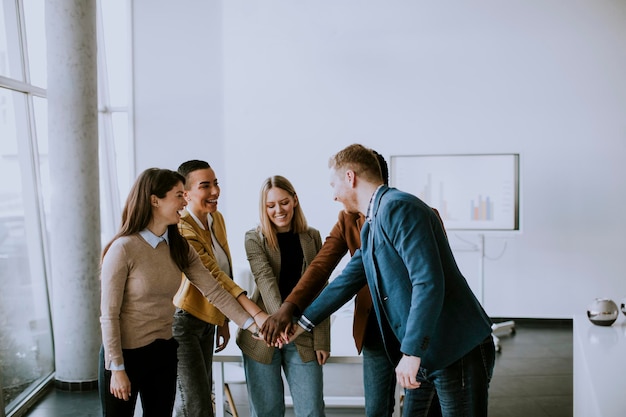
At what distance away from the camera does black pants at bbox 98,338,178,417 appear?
232 cm

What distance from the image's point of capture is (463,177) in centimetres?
625

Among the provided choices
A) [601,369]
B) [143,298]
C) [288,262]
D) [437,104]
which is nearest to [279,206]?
[288,262]

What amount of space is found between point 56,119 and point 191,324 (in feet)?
7.79

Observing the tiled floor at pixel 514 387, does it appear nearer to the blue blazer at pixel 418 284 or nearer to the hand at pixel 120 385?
the hand at pixel 120 385

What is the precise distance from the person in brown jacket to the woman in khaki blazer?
8 centimetres

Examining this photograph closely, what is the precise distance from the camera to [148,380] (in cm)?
242

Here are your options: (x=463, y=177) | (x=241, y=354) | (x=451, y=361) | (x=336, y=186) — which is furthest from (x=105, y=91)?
(x=451, y=361)

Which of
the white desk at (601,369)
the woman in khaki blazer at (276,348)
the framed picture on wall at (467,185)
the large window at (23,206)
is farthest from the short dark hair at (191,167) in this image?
the framed picture on wall at (467,185)

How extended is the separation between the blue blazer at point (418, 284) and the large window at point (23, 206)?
290 cm

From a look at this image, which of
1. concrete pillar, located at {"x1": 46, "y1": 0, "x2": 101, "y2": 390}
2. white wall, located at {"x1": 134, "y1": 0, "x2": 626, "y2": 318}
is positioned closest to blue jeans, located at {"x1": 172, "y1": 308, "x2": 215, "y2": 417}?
concrete pillar, located at {"x1": 46, "y1": 0, "x2": 101, "y2": 390}

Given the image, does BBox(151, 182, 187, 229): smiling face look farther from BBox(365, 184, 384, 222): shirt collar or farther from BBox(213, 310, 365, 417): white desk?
BBox(213, 310, 365, 417): white desk

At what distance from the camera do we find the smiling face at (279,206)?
8.96 feet

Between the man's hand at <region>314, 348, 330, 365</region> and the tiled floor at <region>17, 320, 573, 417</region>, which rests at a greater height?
the man's hand at <region>314, 348, 330, 365</region>

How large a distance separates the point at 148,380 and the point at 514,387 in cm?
309
